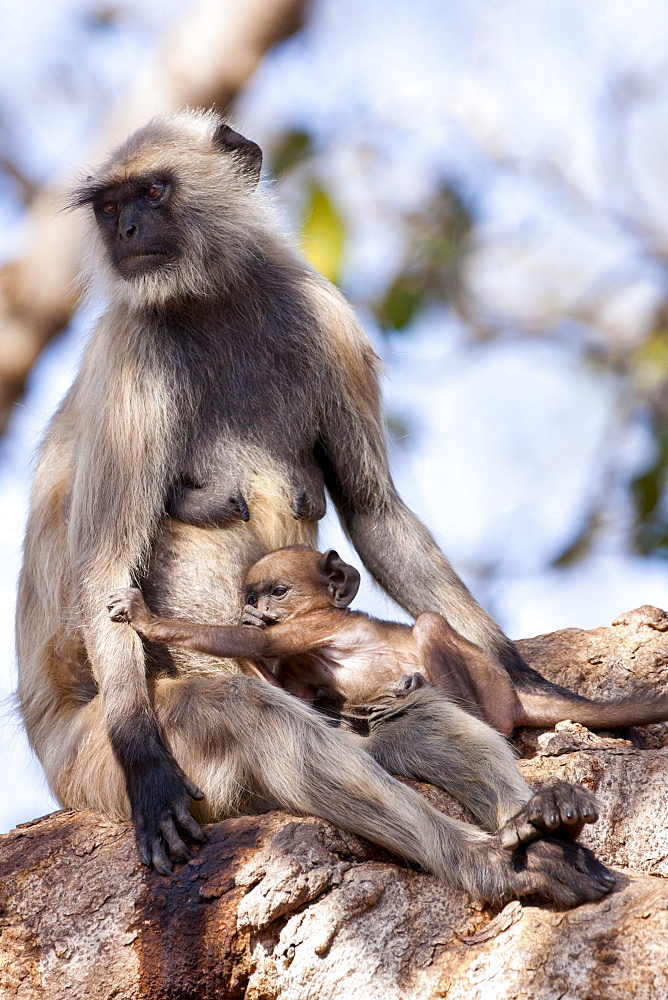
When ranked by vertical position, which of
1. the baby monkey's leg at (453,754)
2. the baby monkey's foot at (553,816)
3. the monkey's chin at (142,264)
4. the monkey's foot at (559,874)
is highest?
the monkey's chin at (142,264)

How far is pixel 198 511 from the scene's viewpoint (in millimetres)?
3803

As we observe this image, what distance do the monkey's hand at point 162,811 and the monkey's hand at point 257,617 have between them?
0.50 m

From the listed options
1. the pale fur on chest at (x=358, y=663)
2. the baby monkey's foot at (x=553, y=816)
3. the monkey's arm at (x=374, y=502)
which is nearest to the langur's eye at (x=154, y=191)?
the monkey's arm at (x=374, y=502)

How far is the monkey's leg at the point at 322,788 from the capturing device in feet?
9.43

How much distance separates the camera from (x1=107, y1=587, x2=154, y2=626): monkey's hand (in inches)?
136

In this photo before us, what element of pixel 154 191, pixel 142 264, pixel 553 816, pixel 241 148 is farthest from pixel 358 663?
pixel 241 148

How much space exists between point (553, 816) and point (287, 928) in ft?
2.20

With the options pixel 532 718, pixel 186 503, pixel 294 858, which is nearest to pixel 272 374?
pixel 186 503

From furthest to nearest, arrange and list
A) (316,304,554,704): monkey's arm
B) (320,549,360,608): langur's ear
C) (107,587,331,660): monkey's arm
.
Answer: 1. (316,304,554,704): monkey's arm
2. (320,549,360,608): langur's ear
3. (107,587,331,660): monkey's arm

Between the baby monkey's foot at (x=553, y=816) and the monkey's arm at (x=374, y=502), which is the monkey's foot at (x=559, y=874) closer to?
the baby monkey's foot at (x=553, y=816)

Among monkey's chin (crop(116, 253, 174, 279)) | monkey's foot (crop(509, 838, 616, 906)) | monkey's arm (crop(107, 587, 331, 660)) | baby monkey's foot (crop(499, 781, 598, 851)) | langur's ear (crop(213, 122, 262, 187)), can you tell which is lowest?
monkey's foot (crop(509, 838, 616, 906))

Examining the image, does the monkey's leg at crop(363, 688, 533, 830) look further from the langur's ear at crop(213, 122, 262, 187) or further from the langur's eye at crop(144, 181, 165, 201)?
the langur's ear at crop(213, 122, 262, 187)

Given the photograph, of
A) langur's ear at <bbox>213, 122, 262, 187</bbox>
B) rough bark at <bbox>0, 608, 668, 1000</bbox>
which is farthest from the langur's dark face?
rough bark at <bbox>0, 608, 668, 1000</bbox>

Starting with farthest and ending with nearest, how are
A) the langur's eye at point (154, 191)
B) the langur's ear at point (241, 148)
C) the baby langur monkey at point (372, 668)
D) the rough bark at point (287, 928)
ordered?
the langur's ear at point (241, 148)
the langur's eye at point (154, 191)
the baby langur monkey at point (372, 668)
the rough bark at point (287, 928)
